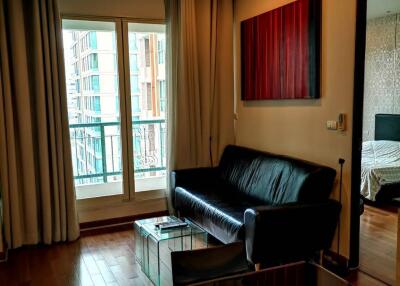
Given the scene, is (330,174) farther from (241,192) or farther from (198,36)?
(198,36)

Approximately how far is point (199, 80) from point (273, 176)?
1553mm

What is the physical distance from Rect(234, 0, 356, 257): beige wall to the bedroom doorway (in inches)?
2.5

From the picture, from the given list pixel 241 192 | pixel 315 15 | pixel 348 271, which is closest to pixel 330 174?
pixel 348 271

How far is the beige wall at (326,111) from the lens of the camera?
2.96m

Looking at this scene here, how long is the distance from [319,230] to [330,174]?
452 millimetres

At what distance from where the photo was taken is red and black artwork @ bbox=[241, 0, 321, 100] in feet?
10.7

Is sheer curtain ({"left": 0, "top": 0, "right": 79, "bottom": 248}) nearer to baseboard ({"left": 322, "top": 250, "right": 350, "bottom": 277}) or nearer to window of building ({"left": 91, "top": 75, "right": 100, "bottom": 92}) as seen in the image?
window of building ({"left": 91, "top": 75, "right": 100, "bottom": 92})

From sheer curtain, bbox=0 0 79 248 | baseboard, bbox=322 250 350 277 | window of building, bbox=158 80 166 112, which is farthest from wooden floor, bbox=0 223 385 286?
window of building, bbox=158 80 166 112

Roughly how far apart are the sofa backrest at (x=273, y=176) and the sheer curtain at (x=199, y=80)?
1.01 feet

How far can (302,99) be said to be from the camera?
347 cm

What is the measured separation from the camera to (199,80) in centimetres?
441

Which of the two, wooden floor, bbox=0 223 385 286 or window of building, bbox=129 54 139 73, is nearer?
wooden floor, bbox=0 223 385 286

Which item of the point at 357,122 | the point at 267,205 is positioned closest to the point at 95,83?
the point at 267,205

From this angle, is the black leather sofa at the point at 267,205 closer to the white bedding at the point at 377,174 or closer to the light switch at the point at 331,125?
the light switch at the point at 331,125
